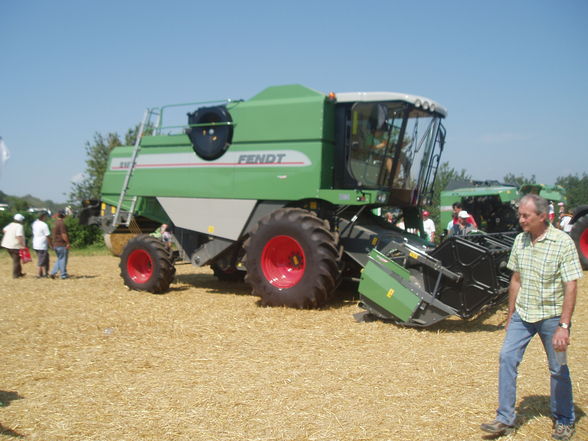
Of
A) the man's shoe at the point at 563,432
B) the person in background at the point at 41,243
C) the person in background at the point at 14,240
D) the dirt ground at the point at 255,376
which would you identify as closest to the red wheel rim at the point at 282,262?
the dirt ground at the point at 255,376

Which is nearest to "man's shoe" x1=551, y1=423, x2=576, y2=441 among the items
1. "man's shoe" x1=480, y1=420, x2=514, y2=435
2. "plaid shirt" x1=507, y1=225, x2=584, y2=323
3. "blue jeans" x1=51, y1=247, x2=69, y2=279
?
"man's shoe" x1=480, y1=420, x2=514, y2=435

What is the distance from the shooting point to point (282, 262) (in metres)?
8.34

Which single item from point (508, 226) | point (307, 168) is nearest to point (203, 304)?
point (307, 168)

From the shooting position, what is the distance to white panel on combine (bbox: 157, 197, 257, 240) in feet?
29.3

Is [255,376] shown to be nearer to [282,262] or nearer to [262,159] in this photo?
→ [282,262]

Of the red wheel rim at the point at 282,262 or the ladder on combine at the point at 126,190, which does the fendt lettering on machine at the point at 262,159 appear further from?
the ladder on combine at the point at 126,190

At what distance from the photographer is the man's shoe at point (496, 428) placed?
11.4 feet

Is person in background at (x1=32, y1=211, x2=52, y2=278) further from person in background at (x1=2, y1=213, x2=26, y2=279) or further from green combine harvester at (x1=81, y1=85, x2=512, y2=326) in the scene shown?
green combine harvester at (x1=81, y1=85, x2=512, y2=326)

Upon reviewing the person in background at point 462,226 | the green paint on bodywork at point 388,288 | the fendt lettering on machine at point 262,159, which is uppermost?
the fendt lettering on machine at point 262,159

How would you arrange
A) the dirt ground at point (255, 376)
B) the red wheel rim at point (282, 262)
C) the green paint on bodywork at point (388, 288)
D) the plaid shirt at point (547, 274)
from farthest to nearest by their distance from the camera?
the red wheel rim at point (282, 262) < the green paint on bodywork at point (388, 288) < the dirt ground at point (255, 376) < the plaid shirt at point (547, 274)

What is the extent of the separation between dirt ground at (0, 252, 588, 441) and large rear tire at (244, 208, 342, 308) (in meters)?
0.28

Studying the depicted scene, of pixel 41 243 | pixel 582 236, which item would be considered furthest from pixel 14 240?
pixel 582 236

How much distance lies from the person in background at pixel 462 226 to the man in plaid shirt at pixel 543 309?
7.44 meters

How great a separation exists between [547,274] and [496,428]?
106cm
